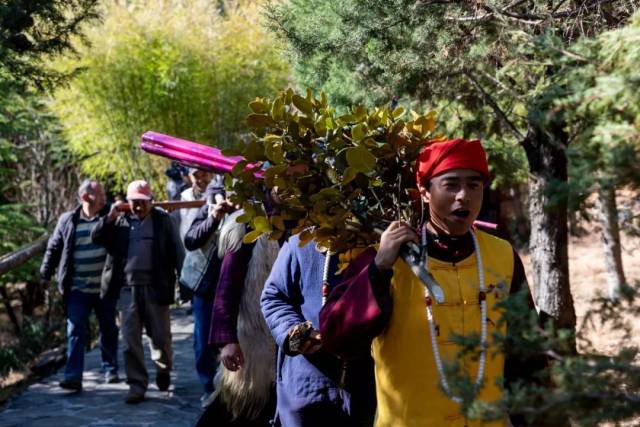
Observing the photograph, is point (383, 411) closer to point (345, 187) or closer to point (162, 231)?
point (345, 187)

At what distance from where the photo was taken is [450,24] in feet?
21.3

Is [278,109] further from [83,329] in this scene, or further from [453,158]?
[83,329]

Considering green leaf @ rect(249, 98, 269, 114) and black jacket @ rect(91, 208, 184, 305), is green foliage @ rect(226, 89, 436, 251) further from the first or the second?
black jacket @ rect(91, 208, 184, 305)

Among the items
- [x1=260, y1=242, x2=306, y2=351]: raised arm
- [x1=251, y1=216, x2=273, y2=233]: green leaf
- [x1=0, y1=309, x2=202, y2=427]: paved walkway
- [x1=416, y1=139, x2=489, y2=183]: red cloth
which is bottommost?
[x1=0, y1=309, x2=202, y2=427]: paved walkway

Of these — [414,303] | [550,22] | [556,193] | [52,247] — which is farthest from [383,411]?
[52,247]

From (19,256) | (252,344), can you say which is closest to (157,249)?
(19,256)

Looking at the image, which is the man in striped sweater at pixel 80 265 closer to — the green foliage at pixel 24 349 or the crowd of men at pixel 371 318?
the crowd of men at pixel 371 318

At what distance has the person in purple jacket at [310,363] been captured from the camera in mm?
4379

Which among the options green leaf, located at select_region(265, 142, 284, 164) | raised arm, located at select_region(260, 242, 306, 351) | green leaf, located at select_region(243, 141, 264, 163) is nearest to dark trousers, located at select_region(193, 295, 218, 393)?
raised arm, located at select_region(260, 242, 306, 351)

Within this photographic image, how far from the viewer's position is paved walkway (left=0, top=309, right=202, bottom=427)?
→ 809 centimetres

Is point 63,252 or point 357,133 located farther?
point 63,252

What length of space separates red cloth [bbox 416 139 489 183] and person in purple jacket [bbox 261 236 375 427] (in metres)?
1.05

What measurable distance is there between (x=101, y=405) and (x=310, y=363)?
15.4ft

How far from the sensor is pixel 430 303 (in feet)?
11.6
